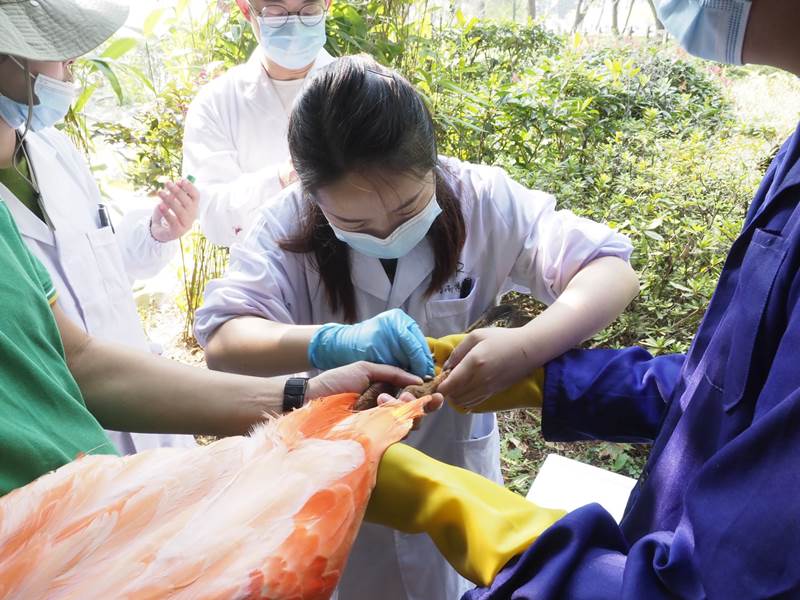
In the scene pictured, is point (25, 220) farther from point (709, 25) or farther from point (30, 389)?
point (709, 25)

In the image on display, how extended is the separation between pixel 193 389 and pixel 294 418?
332mm

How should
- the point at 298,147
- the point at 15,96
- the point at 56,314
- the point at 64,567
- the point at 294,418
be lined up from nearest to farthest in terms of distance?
1. the point at 64,567
2. the point at 294,418
3. the point at 56,314
4. the point at 298,147
5. the point at 15,96

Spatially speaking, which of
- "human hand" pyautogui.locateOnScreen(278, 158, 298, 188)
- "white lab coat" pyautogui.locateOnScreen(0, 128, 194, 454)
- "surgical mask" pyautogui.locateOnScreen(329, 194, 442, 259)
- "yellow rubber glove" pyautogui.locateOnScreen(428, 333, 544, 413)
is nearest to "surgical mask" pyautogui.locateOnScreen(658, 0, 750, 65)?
"surgical mask" pyautogui.locateOnScreen(329, 194, 442, 259)

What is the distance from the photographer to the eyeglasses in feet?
7.09

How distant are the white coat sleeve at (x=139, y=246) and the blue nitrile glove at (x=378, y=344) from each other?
1.13 metres

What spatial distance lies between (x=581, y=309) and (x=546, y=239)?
221 millimetres

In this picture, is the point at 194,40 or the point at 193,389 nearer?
the point at 193,389

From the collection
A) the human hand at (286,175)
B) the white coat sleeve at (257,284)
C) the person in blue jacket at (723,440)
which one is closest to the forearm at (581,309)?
the person in blue jacket at (723,440)

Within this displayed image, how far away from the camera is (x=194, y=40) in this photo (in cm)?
345

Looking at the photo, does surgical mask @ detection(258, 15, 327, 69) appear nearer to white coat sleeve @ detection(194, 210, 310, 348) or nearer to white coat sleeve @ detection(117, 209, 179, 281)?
white coat sleeve @ detection(117, 209, 179, 281)

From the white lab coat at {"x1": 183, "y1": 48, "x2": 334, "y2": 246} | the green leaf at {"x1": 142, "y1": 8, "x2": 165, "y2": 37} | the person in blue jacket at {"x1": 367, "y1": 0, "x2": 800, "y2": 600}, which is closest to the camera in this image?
the person in blue jacket at {"x1": 367, "y1": 0, "x2": 800, "y2": 600}

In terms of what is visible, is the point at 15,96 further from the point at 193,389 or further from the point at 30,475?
the point at 30,475

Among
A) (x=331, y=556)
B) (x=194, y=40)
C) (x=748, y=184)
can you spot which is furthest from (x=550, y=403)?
(x=194, y=40)

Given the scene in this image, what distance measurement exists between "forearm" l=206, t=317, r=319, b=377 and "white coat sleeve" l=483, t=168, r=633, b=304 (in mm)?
551
